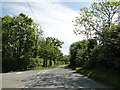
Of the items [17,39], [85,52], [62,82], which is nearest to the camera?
[62,82]

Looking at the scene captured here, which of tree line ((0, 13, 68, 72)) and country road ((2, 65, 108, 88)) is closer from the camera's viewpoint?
country road ((2, 65, 108, 88))

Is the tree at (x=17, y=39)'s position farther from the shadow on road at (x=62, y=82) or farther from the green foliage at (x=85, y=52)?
the shadow on road at (x=62, y=82)

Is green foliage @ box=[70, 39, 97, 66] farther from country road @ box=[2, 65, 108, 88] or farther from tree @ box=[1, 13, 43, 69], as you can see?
tree @ box=[1, 13, 43, 69]

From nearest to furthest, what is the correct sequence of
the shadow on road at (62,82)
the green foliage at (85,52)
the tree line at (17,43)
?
the shadow on road at (62,82)
the green foliage at (85,52)
the tree line at (17,43)

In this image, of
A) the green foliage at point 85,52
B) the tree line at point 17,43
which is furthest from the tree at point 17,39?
the green foliage at point 85,52

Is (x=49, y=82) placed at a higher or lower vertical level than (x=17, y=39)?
lower

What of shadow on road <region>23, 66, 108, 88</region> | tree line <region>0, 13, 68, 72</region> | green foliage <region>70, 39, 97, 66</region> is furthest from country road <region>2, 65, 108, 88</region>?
tree line <region>0, 13, 68, 72</region>

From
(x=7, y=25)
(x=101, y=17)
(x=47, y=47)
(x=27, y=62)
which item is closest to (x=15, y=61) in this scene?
(x=27, y=62)

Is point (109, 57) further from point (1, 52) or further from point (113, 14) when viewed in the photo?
point (1, 52)

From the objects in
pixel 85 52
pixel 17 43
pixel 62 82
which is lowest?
pixel 62 82

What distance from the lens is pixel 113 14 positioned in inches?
813

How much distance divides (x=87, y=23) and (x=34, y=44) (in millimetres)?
18787

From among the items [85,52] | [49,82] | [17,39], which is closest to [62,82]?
[49,82]

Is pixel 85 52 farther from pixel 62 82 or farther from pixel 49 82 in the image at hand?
pixel 49 82
